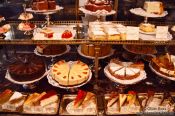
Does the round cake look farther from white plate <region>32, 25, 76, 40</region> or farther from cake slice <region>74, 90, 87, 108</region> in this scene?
cake slice <region>74, 90, 87, 108</region>

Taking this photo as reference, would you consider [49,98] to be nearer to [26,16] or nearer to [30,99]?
[30,99]

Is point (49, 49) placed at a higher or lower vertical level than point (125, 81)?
higher

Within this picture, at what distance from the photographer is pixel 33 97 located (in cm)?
211

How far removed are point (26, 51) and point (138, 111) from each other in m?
1.44

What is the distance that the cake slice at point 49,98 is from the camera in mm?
2049

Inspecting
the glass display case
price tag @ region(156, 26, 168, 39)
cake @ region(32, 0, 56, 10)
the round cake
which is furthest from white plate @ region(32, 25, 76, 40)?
price tag @ region(156, 26, 168, 39)

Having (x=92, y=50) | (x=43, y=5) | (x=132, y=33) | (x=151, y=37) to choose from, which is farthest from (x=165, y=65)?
(x=43, y=5)

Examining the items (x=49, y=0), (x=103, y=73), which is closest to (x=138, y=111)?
(x=103, y=73)

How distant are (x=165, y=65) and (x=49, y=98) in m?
1.11

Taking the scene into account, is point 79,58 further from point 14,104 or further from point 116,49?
point 14,104

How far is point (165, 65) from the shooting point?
7.52 feet

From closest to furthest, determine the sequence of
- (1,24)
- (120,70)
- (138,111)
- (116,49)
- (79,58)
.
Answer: (138,111), (120,70), (1,24), (79,58), (116,49)

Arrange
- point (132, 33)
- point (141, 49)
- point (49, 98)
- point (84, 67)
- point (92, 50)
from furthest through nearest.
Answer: point (141, 49)
point (92, 50)
point (84, 67)
point (49, 98)
point (132, 33)

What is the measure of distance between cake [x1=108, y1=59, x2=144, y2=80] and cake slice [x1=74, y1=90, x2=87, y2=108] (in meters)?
0.33
